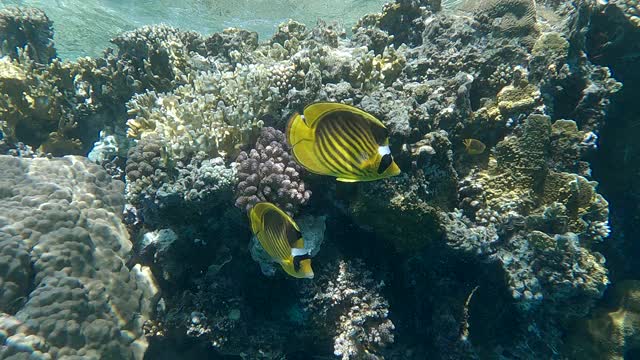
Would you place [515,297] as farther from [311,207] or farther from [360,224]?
[311,207]

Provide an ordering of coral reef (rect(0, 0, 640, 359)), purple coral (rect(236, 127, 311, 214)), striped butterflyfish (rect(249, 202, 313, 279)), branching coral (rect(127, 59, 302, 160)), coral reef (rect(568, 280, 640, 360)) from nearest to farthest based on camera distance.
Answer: striped butterflyfish (rect(249, 202, 313, 279)) → purple coral (rect(236, 127, 311, 214)) → coral reef (rect(0, 0, 640, 359)) → branching coral (rect(127, 59, 302, 160)) → coral reef (rect(568, 280, 640, 360))

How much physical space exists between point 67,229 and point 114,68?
350 cm

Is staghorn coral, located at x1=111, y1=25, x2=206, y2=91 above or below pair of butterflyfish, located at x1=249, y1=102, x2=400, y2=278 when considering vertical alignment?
below

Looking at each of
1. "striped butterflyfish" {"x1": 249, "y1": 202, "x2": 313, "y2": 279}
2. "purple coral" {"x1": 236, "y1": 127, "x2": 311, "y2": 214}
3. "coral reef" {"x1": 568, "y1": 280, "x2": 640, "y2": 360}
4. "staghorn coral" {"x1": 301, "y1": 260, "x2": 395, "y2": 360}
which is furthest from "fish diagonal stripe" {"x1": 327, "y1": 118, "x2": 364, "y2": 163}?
"coral reef" {"x1": 568, "y1": 280, "x2": 640, "y2": 360}

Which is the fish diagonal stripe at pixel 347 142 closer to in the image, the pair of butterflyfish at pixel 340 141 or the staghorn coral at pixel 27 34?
the pair of butterflyfish at pixel 340 141

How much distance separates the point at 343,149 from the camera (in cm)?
177

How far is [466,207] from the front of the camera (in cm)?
433

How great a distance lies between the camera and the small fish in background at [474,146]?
4.32m

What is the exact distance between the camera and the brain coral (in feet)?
10.9

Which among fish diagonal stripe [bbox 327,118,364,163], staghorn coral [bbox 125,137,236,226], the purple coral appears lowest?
staghorn coral [bbox 125,137,236,226]

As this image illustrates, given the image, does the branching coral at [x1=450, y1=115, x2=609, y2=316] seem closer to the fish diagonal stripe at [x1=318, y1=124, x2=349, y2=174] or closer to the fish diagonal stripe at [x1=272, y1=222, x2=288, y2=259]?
the fish diagonal stripe at [x1=272, y1=222, x2=288, y2=259]

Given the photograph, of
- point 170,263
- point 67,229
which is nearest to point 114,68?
point 67,229

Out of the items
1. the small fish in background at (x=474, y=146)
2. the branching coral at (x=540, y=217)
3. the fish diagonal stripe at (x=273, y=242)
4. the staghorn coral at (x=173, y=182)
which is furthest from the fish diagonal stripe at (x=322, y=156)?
the small fish in background at (x=474, y=146)

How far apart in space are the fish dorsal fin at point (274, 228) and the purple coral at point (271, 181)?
1.13 metres
